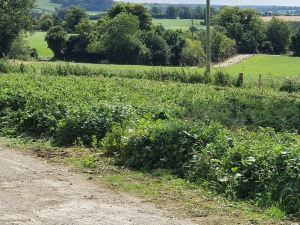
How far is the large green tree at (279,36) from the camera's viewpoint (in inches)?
3915

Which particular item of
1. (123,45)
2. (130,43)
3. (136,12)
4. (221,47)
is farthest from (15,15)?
(136,12)

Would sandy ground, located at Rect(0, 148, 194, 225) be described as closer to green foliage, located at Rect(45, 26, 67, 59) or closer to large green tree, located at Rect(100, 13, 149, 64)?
large green tree, located at Rect(100, 13, 149, 64)

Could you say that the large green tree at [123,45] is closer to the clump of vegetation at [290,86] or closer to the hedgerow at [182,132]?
the clump of vegetation at [290,86]

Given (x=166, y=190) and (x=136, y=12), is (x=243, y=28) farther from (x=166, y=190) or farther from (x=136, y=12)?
(x=166, y=190)

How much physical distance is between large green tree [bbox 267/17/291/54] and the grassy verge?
92.7m

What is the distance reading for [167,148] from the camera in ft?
31.4

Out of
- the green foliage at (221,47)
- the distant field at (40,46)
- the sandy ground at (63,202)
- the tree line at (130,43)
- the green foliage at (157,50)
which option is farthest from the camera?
the distant field at (40,46)

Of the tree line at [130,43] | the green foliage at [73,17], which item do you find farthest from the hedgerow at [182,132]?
the green foliage at [73,17]

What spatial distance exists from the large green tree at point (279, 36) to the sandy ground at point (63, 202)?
94253mm

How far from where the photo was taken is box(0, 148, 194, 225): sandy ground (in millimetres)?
6914

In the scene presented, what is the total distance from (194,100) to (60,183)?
28.3ft

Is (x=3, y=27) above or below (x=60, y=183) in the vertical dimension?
above

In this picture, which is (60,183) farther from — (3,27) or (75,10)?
(75,10)

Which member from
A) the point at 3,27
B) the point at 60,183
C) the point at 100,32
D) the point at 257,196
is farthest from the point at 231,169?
the point at 100,32
